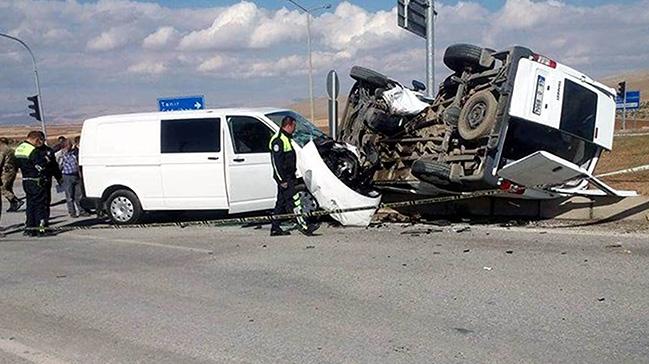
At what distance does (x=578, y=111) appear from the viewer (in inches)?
347

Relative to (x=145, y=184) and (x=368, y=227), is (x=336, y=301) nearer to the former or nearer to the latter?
(x=368, y=227)

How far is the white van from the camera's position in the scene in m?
10.7

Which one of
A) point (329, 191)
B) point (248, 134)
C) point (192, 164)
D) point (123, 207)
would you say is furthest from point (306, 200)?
point (123, 207)

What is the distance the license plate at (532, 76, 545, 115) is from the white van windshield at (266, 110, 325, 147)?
3.73 meters

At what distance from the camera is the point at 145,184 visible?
11188 mm

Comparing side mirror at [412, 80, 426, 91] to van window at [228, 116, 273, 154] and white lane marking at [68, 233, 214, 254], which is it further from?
white lane marking at [68, 233, 214, 254]

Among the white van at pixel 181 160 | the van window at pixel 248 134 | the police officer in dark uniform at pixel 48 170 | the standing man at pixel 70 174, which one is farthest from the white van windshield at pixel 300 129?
the standing man at pixel 70 174

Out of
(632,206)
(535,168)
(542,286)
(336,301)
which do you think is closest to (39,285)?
(336,301)

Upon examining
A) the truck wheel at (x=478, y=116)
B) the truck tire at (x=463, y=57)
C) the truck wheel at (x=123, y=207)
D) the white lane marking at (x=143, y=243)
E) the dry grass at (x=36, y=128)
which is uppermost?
the truck tire at (x=463, y=57)

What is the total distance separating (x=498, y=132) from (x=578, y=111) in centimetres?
122

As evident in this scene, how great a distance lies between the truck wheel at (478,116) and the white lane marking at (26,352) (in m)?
5.65

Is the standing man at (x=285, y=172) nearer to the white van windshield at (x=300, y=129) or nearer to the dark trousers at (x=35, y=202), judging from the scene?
the white van windshield at (x=300, y=129)

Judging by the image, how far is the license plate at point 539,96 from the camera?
839 centimetres

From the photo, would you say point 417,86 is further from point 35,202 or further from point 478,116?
point 35,202
